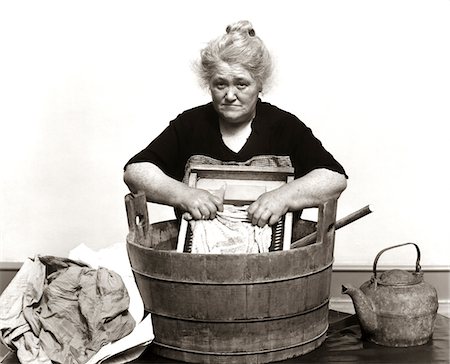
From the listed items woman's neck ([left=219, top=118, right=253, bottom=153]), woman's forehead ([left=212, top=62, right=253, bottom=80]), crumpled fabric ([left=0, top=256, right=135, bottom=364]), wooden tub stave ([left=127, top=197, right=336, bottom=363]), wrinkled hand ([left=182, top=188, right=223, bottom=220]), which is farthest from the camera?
woman's neck ([left=219, top=118, right=253, bottom=153])

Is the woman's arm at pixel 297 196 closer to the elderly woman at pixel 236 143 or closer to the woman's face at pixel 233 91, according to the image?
the elderly woman at pixel 236 143

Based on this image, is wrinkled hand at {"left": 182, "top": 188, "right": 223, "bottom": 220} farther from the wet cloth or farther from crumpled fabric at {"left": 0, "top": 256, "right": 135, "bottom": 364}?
crumpled fabric at {"left": 0, "top": 256, "right": 135, "bottom": 364}

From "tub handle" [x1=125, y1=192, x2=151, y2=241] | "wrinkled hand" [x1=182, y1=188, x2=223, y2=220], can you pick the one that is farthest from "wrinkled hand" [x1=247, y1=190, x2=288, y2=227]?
"tub handle" [x1=125, y1=192, x2=151, y2=241]

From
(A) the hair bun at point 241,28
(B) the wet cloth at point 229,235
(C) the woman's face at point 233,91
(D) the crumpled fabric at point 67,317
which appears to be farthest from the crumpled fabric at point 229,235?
(A) the hair bun at point 241,28

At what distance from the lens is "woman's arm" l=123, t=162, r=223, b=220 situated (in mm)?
2775

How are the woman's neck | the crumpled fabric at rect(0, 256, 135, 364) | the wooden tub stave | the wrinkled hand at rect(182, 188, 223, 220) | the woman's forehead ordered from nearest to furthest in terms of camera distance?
1. the wooden tub stave
2. the crumpled fabric at rect(0, 256, 135, 364)
3. the wrinkled hand at rect(182, 188, 223, 220)
4. the woman's forehead
5. the woman's neck

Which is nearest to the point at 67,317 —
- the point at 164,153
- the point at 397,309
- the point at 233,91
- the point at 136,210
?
the point at 136,210

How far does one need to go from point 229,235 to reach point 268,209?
0.16 m

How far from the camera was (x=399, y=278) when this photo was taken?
2848mm

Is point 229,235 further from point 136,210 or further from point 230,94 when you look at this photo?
point 230,94

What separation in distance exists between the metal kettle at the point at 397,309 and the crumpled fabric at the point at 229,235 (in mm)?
395

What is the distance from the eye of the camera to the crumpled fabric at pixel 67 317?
8.71 ft

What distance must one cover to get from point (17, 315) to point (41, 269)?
21 cm

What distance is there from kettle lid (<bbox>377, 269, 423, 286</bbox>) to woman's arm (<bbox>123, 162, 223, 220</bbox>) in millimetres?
646
